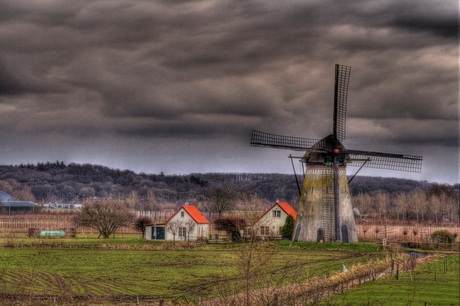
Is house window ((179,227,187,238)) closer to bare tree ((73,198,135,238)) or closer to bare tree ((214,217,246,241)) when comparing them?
bare tree ((214,217,246,241))

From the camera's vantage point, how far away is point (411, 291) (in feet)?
82.9

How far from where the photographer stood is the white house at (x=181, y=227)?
61.3 meters

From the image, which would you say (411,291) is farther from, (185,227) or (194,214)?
(194,214)

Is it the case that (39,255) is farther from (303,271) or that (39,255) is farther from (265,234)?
(265,234)

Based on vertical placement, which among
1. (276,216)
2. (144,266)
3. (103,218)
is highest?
(276,216)

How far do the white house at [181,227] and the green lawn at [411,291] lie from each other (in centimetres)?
3055

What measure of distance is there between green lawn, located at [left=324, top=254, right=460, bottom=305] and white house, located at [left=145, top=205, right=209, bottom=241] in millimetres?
30555

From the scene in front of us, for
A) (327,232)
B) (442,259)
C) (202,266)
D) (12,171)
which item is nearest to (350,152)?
(327,232)

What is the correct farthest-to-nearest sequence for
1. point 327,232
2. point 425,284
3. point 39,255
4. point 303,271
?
point 327,232 < point 39,255 < point 303,271 < point 425,284

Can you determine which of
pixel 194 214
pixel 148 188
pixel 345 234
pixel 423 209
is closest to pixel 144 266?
pixel 345 234

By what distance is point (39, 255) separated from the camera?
1636 inches

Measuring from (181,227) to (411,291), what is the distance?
3842 centimetres

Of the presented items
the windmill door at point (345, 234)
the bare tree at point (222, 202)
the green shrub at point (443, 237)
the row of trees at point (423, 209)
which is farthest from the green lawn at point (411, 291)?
the row of trees at point (423, 209)

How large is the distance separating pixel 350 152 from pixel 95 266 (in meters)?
24.4
